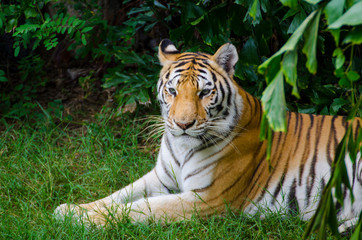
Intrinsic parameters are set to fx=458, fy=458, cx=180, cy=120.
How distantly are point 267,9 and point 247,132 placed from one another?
86 centimetres

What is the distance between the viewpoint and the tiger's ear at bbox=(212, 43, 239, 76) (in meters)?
3.03

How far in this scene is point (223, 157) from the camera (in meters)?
3.05

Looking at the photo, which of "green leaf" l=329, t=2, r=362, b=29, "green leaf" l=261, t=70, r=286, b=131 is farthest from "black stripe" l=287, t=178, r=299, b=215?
"green leaf" l=329, t=2, r=362, b=29

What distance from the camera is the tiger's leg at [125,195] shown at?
303 centimetres

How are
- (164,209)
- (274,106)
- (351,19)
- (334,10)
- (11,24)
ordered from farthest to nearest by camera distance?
(11,24)
(164,209)
(274,106)
(334,10)
(351,19)

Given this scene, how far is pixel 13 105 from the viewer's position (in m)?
5.01

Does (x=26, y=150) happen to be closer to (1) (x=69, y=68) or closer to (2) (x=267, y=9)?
(1) (x=69, y=68)

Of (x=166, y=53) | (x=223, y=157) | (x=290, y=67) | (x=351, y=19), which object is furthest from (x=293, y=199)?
(x=351, y=19)

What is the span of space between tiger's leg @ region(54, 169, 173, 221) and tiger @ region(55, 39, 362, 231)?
12mm

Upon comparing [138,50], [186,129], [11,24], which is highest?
[11,24]

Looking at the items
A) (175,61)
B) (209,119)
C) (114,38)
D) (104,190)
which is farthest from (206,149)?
(114,38)

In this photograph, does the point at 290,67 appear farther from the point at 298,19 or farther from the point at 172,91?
the point at 298,19

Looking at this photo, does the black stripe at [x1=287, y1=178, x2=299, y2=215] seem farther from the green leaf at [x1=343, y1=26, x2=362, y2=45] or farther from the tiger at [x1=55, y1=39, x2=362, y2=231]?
the green leaf at [x1=343, y1=26, x2=362, y2=45]

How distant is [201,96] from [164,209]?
0.77 m
